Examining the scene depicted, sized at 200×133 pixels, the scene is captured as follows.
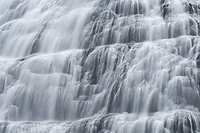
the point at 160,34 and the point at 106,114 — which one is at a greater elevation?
the point at 160,34

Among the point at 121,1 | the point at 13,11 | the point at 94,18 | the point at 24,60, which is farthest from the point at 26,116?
the point at 13,11

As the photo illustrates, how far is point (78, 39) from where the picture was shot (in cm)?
1686

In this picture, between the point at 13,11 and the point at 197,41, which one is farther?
the point at 13,11

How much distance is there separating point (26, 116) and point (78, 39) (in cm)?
429

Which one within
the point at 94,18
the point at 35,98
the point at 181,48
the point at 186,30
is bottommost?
the point at 35,98

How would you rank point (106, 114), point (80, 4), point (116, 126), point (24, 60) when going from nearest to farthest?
point (116, 126) → point (106, 114) → point (24, 60) → point (80, 4)

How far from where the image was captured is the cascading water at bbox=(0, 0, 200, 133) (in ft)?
40.2

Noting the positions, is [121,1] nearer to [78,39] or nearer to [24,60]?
[78,39]

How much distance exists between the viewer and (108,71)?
1421 cm

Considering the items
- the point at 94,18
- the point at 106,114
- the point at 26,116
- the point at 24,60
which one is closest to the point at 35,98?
the point at 26,116

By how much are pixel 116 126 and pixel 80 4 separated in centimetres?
942

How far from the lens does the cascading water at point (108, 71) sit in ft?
40.2

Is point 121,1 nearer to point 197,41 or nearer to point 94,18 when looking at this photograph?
point 94,18

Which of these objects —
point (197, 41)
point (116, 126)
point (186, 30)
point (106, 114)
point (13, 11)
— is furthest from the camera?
point (13, 11)
